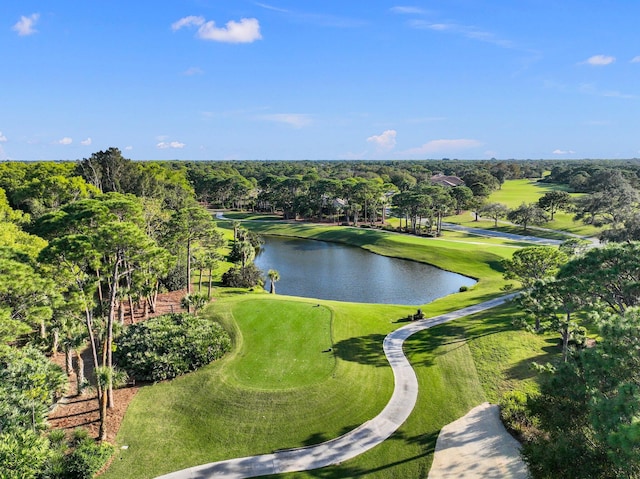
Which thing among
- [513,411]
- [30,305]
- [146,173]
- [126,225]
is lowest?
[513,411]

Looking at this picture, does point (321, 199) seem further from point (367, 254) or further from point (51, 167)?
point (51, 167)

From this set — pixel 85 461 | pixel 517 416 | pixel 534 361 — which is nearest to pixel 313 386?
pixel 517 416

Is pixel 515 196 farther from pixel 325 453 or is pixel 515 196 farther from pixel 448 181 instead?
pixel 325 453

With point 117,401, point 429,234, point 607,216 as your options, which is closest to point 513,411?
point 117,401

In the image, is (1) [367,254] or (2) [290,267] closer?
(2) [290,267]

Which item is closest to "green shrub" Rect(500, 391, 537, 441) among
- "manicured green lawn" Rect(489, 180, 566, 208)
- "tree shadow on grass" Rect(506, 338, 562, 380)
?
"tree shadow on grass" Rect(506, 338, 562, 380)

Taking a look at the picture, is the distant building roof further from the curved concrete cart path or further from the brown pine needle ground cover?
the brown pine needle ground cover

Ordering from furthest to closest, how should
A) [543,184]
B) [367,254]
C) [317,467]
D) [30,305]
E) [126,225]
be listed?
[543,184] → [367,254] → [126,225] → [30,305] → [317,467]
